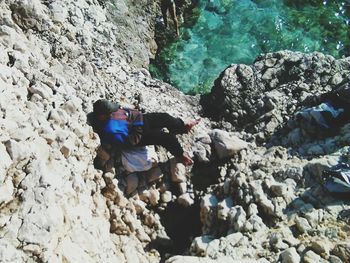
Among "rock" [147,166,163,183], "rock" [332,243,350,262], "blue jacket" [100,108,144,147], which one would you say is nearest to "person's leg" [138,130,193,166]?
"blue jacket" [100,108,144,147]

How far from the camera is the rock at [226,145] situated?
7316mm

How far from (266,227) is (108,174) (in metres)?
2.28

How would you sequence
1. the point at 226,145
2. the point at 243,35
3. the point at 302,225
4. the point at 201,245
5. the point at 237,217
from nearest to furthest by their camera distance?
the point at 302,225 < the point at 201,245 < the point at 237,217 < the point at 226,145 < the point at 243,35

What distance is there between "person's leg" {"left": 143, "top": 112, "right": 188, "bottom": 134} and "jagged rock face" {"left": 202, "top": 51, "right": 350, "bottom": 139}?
4.74 ft

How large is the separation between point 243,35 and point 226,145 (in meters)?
4.94

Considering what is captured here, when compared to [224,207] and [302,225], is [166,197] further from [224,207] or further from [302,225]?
[302,225]

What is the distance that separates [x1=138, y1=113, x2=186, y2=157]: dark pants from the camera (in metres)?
6.89

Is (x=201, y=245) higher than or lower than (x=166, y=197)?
higher

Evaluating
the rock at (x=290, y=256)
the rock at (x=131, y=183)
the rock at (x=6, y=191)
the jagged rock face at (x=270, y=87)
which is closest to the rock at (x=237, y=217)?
the rock at (x=290, y=256)

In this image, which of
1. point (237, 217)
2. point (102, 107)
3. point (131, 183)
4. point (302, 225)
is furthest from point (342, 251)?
point (102, 107)

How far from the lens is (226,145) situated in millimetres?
7320

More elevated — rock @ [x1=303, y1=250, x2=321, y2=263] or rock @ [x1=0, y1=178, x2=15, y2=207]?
rock @ [x1=303, y1=250, x2=321, y2=263]

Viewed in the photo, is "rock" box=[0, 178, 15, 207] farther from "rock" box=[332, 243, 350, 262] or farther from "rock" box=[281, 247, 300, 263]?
"rock" box=[332, 243, 350, 262]

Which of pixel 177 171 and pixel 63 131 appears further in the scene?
pixel 177 171
